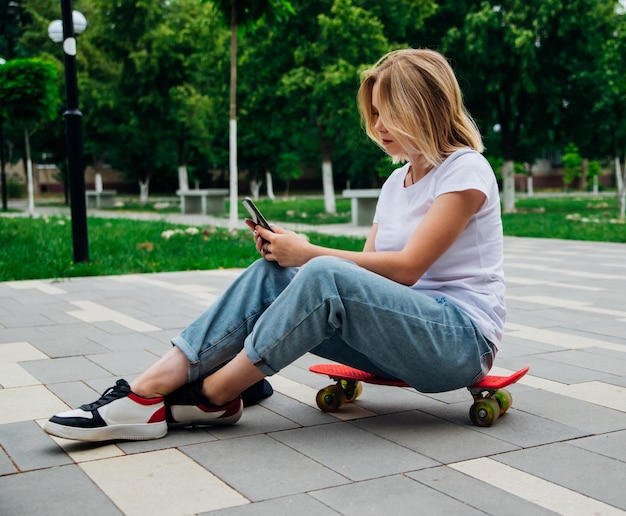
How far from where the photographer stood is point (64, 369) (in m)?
4.04

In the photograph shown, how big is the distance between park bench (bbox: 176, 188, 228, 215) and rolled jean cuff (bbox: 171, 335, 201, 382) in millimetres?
19448

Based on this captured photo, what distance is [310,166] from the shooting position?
49875mm

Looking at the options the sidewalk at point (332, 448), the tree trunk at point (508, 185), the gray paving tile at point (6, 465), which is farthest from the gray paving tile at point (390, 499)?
the tree trunk at point (508, 185)

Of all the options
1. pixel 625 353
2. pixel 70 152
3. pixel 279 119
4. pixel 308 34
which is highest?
pixel 308 34

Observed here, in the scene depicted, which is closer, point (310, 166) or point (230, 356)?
point (230, 356)

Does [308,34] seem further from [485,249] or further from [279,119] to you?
[485,249]

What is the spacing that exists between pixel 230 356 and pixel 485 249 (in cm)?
99

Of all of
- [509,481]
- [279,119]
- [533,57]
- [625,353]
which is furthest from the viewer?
[279,119]

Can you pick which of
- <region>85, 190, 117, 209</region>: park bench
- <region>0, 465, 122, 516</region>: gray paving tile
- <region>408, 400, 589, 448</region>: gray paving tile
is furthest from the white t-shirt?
<region>85, 190, 117, 209</region>: park bench

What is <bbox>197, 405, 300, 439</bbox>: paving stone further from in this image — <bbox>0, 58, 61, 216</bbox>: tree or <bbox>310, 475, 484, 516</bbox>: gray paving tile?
<bbox>0, 58, 61, 216</bbox>: tree

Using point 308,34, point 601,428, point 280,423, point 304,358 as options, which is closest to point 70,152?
point 304,358

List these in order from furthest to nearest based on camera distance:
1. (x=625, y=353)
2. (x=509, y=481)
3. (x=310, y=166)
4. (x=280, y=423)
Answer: (x=310, y=166) < (x=625, y=353) < (x=280, y=423) < (x=509, y=481)

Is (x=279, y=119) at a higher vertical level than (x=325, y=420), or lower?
higher

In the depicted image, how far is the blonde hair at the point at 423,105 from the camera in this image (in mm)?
2869
